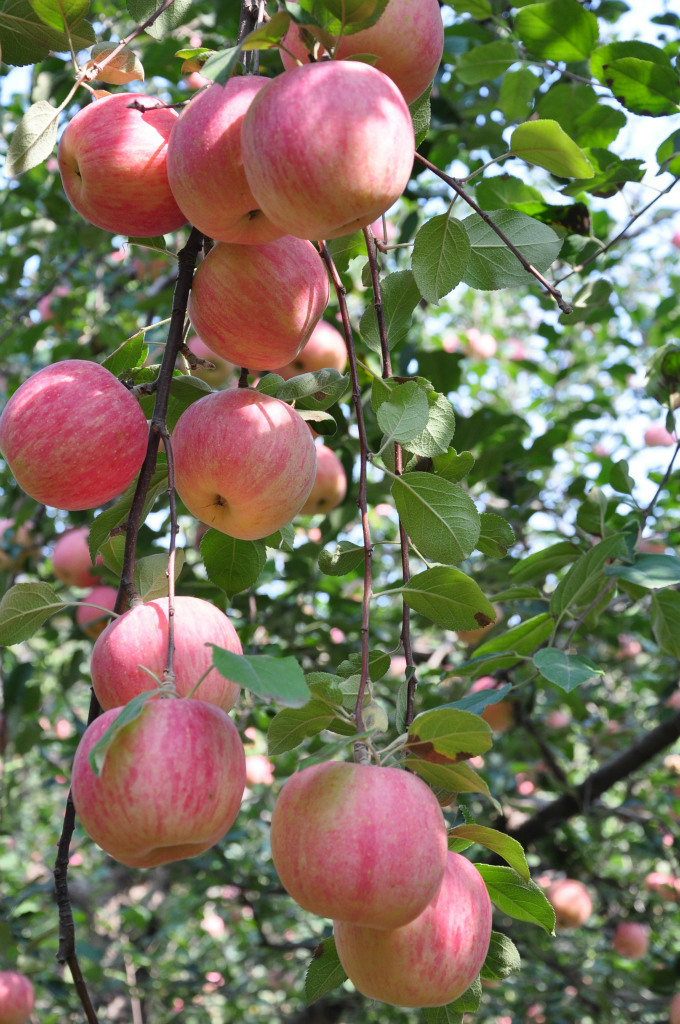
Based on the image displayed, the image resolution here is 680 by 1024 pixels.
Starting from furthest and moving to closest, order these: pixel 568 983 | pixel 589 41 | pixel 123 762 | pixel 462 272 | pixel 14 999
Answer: pixel 568 983 → pixel 14 999 → pixel 589 41 → pixel 462 272 → pixel 123 762

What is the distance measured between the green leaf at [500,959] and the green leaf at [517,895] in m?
0.06

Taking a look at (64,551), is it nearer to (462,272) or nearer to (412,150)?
(462,272)

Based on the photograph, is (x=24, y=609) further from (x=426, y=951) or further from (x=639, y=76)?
(x=639, y=76)

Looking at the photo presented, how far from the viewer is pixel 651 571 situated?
3.82 ft

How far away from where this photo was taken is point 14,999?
207 cm

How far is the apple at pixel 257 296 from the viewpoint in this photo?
2.71 ft

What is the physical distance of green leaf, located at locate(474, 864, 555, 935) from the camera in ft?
2.78

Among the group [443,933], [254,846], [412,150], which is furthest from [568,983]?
[412,150]

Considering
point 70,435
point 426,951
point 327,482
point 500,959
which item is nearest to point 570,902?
point 327,482

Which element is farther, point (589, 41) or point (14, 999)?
point (14, 999)

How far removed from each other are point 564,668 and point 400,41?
26.3 inches

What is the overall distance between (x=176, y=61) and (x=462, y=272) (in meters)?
1.62

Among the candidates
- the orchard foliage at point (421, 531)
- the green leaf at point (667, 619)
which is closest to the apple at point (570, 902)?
the orchard foliage at point (421, 531)

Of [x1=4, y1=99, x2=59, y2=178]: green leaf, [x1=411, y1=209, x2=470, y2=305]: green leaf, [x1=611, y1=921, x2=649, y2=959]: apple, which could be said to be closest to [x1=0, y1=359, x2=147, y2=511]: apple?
[x1=4, y1=99, x2=59, y2=178]: green leaf
